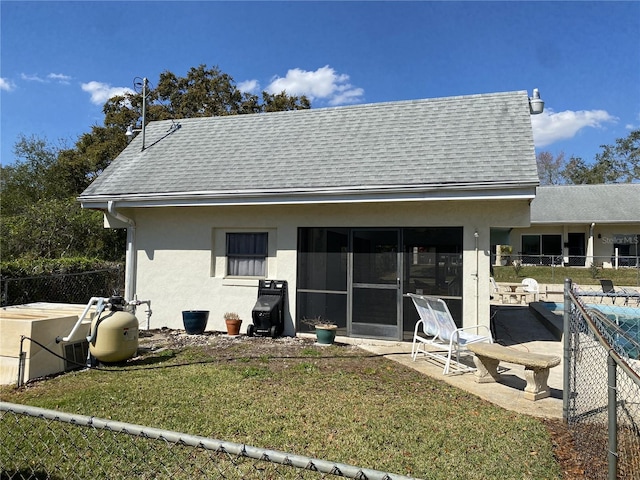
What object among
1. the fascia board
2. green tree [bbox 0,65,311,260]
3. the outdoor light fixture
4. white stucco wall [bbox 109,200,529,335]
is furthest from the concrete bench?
green tree [bbox 0,65,311,260]

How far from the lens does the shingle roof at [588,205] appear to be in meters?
26.2

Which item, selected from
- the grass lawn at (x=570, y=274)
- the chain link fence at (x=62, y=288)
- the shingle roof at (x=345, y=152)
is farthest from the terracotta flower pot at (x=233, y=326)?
the grass lawn at (x=570, y=274)

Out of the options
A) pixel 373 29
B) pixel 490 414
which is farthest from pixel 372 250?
pixel 373 29

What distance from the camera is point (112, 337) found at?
6.47m

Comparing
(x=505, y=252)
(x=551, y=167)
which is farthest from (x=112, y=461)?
(x=551, y=167)

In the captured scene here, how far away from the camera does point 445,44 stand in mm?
12688

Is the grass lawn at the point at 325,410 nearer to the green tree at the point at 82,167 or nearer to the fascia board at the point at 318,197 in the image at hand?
the fascia board at the point at 318,197

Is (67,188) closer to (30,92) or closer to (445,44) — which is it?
(30,92)

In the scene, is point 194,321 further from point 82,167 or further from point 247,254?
point 82,167

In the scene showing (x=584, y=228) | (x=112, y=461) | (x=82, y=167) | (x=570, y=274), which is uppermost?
(x=82, y=167)

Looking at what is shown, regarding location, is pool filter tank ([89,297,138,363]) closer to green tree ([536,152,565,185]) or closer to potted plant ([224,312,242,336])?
potted plant ([224,312,242,336])

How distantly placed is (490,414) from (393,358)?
8.87 feet

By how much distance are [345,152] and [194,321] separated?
5.11 metres

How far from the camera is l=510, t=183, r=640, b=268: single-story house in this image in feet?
85.3
